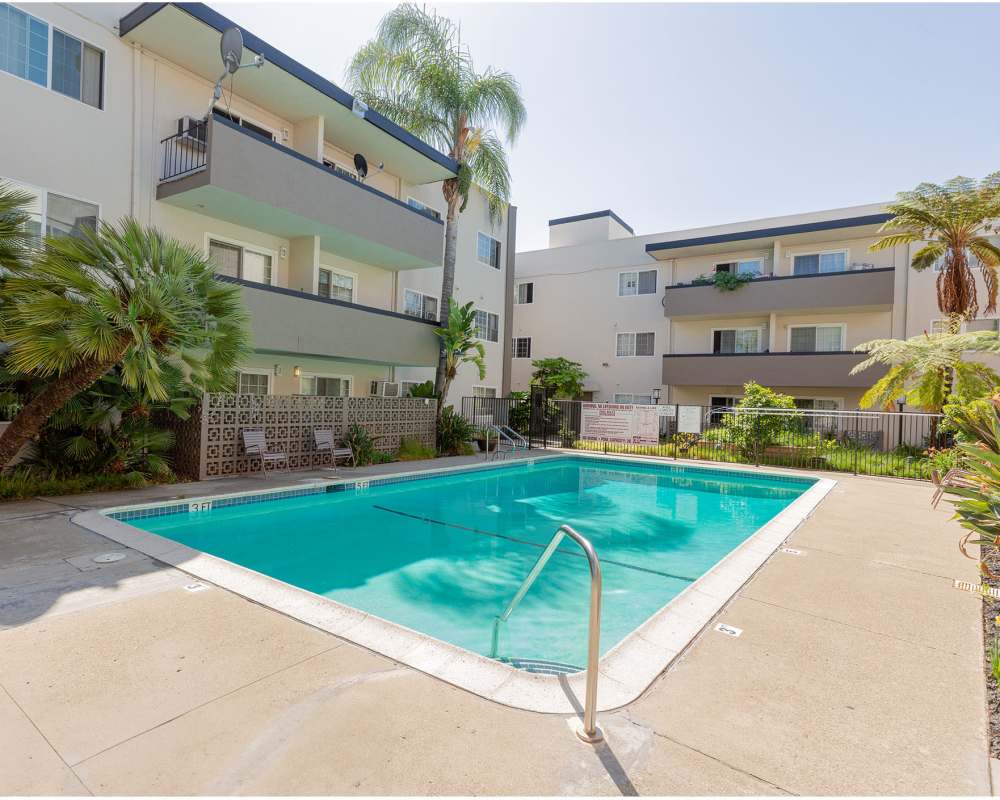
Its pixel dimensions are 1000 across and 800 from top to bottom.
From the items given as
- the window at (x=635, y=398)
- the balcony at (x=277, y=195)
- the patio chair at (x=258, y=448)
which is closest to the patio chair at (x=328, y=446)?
the patio chair at (x=258, y=448)

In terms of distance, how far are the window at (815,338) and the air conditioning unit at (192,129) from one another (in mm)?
21573

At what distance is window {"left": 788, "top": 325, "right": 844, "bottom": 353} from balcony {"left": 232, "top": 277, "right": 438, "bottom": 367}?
15.2 m

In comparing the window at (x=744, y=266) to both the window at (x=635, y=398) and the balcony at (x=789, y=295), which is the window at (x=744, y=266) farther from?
the window at (x=635, y=398)

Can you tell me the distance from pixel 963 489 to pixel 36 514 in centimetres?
1057

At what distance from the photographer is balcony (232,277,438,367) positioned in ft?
40.7

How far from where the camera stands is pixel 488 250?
23203mm

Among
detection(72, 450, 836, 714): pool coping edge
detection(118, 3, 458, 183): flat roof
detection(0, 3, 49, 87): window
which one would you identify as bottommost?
detection(72, 450, 836, 714): pool coping edge

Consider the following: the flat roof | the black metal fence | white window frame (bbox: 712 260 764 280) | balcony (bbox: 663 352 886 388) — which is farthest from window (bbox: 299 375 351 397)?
white window frame (bbox: 712 260 764 280)

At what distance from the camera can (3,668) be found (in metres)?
3.44

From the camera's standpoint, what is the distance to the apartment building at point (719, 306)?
2044 cm

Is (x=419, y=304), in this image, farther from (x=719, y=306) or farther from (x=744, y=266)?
(x=744, y=266)

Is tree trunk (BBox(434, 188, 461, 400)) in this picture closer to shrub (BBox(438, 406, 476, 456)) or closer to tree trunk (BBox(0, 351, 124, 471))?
shrub (BBox(438, 406, 476, 456))

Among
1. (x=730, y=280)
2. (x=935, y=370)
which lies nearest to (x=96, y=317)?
(x=935, y=370)

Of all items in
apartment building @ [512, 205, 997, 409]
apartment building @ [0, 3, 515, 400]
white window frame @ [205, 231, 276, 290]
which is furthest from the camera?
apartment building @ [512, 205, 997, 409]
